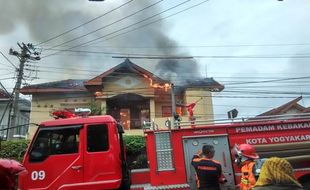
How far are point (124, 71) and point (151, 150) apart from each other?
18.1 metres

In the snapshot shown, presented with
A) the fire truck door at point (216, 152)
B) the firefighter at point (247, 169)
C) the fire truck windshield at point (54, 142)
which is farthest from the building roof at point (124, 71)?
the firefighter at point (247, 169)

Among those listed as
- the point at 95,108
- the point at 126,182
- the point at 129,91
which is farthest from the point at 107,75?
the point at 126,182

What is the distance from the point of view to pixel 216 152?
22.4ft

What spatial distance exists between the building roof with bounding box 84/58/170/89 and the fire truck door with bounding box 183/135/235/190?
17603 mm

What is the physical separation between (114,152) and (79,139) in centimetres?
68

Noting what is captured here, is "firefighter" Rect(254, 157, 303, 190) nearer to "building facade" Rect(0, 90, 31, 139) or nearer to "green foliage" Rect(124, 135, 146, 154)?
"green foliage" Rect(124, 135, 146, 154)

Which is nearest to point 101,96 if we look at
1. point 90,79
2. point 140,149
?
point 90,79

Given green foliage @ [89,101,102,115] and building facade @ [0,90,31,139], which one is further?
building facade @ [0,90,31,139]

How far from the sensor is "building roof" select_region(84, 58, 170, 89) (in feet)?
79.0

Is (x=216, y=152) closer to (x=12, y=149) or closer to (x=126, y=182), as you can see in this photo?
(x=126, y=182)

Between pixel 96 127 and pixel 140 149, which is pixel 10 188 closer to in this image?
pixel 96 127

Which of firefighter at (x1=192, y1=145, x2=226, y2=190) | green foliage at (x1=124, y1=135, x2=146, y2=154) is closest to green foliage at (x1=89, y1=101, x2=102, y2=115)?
green foliage at (x1=124, y1=135, x2=146, y2=154)

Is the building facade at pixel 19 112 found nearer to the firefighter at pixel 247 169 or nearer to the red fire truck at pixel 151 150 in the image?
the red fire truck at pixel 151 150

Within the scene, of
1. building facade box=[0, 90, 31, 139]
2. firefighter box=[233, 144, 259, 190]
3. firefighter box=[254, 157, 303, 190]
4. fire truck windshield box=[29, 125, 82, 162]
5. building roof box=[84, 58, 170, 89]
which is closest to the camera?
firefighter box=[254, 157, 303, 190]
